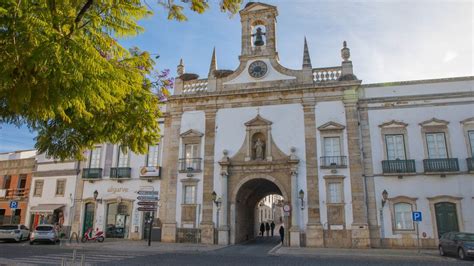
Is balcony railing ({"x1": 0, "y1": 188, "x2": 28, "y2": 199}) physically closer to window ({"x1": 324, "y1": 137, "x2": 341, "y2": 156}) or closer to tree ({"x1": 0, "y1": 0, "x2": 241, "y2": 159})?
window ({"x1": 324, "y1": 137, "x2": 341, "y2": 156})

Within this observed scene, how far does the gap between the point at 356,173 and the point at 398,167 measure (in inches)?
94.2

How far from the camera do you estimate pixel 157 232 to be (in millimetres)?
23656

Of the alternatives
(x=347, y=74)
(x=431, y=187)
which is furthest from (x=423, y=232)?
(x=347, y=74)

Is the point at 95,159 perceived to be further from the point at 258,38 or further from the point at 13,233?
the point at 258,38

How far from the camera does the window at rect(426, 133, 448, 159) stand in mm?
20797

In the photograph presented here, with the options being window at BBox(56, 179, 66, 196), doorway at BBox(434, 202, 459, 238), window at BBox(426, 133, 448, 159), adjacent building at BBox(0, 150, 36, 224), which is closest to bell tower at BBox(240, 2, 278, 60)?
window at BBox(426, 133, 448, 159)

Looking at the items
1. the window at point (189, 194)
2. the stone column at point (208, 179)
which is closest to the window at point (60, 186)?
the window at point (189, 194)

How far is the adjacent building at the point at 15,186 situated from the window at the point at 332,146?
23.6 meters

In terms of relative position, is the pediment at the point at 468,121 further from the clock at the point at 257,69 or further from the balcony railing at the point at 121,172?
the balcony railing at the point at 121,172

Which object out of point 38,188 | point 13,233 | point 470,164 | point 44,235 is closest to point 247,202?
point 44,235

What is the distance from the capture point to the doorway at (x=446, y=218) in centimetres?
1980

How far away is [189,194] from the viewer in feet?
77.4

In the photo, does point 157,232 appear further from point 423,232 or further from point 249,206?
point 423,232

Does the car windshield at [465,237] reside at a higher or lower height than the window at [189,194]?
lower
